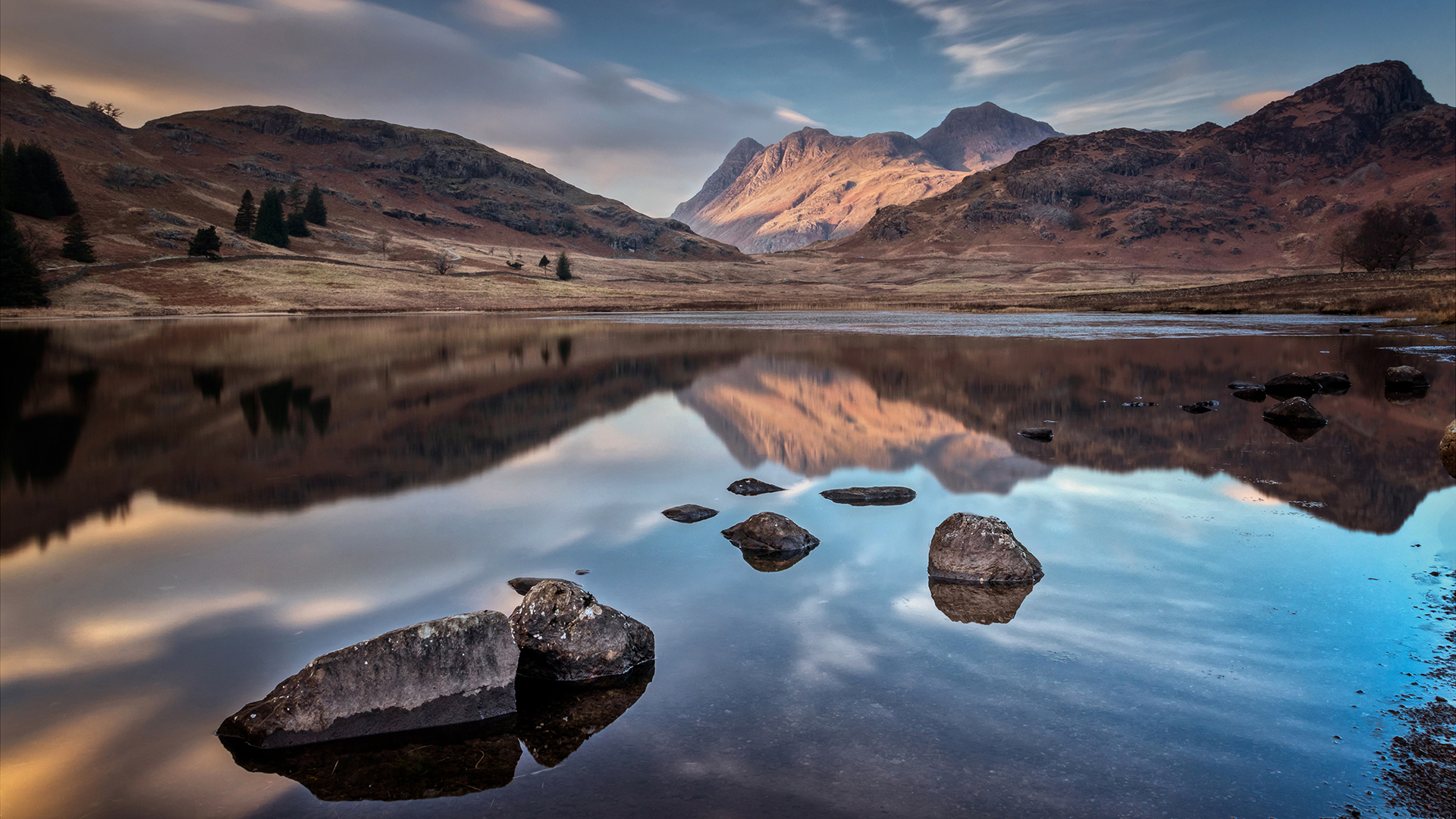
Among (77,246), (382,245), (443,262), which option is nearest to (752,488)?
(77,246)

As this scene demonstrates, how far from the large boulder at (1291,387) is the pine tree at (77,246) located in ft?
411

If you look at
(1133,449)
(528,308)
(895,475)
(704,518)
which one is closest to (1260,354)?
(1133,449)

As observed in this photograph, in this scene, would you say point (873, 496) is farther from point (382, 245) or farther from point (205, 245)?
point (382, 245)

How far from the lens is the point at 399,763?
22.2ft

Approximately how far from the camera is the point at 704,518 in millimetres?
14148

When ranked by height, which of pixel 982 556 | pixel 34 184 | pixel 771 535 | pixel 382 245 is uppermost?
pixel 34 184

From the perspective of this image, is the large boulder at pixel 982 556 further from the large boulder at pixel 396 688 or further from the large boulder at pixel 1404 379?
the large boulder at pixel 1404 379

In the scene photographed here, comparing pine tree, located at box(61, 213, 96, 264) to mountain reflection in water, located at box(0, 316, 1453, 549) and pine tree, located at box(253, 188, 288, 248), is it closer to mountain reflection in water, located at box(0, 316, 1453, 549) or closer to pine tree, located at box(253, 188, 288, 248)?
pine tree, located at box(253, 188, 288, 248)

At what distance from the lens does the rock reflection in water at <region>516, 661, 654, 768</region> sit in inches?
276

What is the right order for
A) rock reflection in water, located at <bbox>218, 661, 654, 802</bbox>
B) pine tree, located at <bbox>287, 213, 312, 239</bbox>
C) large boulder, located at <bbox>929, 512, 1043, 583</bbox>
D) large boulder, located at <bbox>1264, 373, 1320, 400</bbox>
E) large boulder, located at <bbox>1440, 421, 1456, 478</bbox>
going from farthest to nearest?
pine tree, located at <bbox>287, 213, 312, 239</bbox> < large boulder, located at <bbox>1264, 373, 1320, 400</bbox> < large boulder, located at <bbox>1440, 421, 1456, 478</bbox> < large boulder, located at <bbox>929, 512, 1043, 583</bbox> < rock reflection in water, located at <bbox>218, 661, 654, 802</bbox>

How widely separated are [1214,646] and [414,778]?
8.12m

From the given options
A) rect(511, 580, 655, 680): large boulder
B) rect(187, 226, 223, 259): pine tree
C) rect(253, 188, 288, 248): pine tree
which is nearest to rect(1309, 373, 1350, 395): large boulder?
rect(511, 580, 655, 680): large boulder

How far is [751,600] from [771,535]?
216cm

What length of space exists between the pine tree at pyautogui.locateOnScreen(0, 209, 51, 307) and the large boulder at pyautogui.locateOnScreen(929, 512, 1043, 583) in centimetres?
10176
